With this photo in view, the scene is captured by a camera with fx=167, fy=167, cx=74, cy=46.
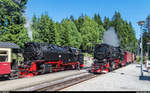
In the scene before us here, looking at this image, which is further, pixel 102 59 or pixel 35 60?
pixel 102 59

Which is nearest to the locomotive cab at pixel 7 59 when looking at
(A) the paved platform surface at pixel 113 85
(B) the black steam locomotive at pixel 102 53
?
(A) the paved platform surface at pixel 113 85

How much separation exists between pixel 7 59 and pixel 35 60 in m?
3.77

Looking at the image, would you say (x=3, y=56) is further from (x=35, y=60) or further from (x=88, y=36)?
(x=88, y=36)

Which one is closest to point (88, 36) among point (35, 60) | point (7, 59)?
point (35, 60)

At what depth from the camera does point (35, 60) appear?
17625mm

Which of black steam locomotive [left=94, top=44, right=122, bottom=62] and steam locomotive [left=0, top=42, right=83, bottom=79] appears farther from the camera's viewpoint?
black steam locomotive [left=94, top=44, right=122, bottom=62]

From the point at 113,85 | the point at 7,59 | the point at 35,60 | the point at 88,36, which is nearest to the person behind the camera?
the point at 113,85

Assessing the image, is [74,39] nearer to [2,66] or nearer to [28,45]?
[28,45]

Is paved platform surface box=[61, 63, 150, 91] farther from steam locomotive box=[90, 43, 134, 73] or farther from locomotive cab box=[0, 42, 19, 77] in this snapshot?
locomotive cab box=[0, 42, 19, 77]

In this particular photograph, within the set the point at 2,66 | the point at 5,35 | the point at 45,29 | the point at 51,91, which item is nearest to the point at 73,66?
the point at 5,35

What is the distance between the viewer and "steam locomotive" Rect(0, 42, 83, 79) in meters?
14.3

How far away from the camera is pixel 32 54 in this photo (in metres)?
18.0

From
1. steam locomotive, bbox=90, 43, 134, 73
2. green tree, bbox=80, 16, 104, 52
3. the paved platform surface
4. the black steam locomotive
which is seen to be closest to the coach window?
the paved platform surface

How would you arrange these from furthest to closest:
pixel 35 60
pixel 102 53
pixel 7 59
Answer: pixel 102 53, pixel 35 60, pixel 7 59
